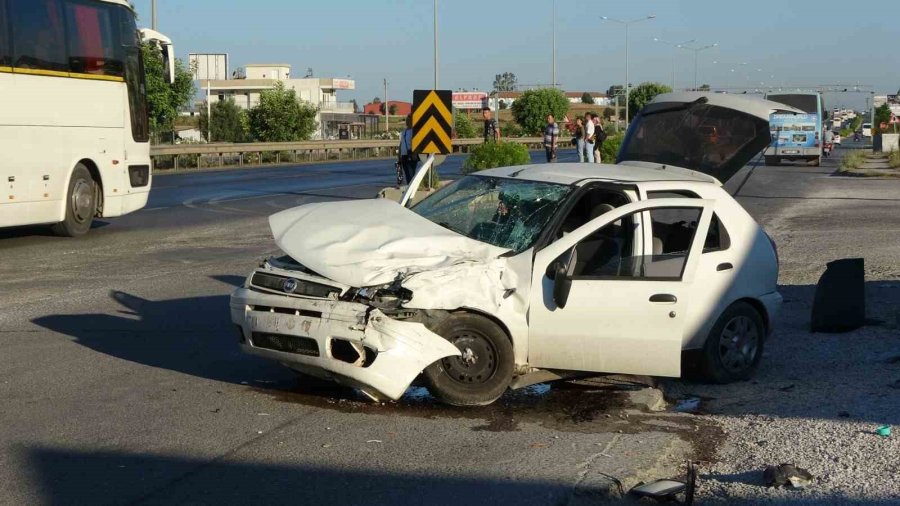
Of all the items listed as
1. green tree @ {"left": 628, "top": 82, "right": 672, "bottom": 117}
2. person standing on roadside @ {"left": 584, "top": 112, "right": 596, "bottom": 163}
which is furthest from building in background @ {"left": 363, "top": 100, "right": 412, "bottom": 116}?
person standing on roadside @ {"left": 584, "top": 112, "right": 596, "bottom": 163}

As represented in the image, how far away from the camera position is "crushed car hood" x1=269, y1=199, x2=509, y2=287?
702 centimetres

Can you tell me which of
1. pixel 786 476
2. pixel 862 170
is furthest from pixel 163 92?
pixel 786 476

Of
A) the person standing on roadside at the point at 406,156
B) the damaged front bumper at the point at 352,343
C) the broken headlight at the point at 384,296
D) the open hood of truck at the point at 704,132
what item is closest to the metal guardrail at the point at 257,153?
the person standing on roadside at the point at 406,156

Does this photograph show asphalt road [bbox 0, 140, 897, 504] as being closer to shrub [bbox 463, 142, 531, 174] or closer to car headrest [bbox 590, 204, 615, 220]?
car headrest [bbox 590, 204, 615, 220]

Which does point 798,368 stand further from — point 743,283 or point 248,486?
point 248,486

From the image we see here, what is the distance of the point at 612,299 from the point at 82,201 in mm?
11989

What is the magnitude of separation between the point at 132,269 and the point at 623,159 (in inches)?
236

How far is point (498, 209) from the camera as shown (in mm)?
8000

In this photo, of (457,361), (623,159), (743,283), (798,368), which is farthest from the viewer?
(623,159)

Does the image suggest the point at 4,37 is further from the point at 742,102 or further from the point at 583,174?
the point at 583,174

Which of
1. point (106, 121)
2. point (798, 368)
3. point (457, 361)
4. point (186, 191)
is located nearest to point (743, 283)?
point (798, 368)

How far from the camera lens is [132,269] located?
1380 cm

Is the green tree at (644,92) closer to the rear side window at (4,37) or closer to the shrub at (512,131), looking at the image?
the shrub at (512,131)

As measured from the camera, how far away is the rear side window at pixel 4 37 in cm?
1527
